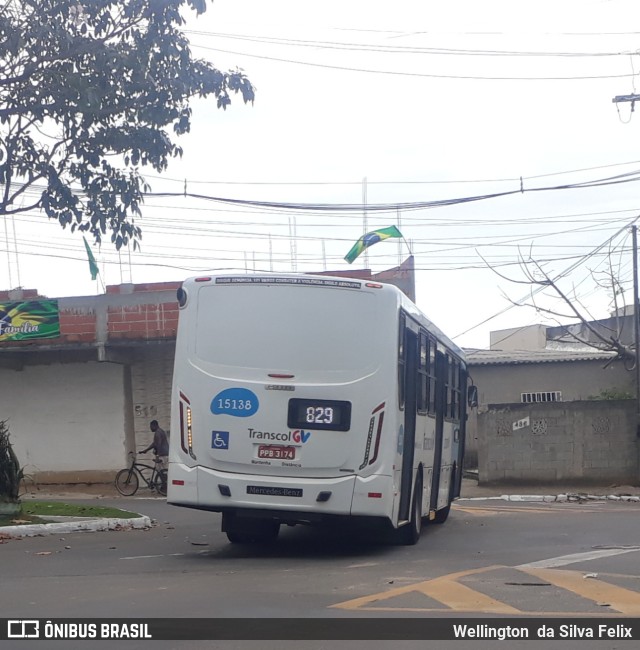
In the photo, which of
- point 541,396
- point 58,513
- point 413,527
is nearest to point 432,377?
point 413,527

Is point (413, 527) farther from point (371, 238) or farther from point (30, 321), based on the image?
point (371, 238)

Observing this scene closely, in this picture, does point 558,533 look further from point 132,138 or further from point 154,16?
point 154,16

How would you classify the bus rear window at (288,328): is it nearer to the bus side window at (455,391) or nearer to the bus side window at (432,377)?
the bus side window at (432,377)

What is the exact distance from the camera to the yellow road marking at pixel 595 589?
330 inches

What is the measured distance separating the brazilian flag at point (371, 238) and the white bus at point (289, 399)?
17341 mm

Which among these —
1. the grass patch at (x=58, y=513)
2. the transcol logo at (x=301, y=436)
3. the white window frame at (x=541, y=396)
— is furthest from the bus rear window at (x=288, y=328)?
the white window frame at (x=541, y=396)

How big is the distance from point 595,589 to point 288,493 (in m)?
3.68

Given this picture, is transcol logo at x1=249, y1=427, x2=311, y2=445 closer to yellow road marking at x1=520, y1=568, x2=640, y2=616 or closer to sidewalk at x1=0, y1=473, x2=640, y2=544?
yellow road marking at x1=520, y1=568, x2=640, y2=616

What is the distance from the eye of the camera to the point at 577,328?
1750 inches

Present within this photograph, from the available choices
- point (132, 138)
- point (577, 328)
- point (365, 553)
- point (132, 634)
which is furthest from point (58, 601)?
point (577, 328)

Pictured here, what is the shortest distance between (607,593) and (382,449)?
3.36 metres

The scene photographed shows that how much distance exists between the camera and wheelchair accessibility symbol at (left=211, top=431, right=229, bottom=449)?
1180 centimetres

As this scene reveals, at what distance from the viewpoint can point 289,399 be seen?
1177 cm

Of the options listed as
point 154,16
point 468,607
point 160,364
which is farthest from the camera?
point 160,364
